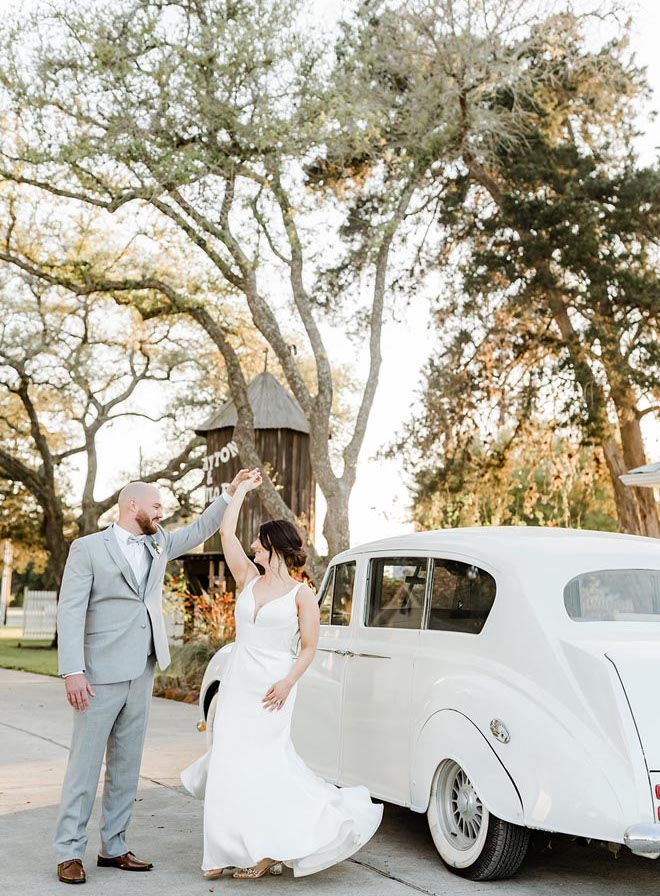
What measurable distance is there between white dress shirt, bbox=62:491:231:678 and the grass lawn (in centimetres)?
1699

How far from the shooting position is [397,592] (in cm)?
707

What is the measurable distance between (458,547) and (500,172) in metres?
17.1

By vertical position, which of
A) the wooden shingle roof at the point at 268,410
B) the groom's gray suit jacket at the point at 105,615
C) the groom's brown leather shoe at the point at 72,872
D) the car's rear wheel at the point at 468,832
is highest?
the wooden shingle roof at the point at 268,410

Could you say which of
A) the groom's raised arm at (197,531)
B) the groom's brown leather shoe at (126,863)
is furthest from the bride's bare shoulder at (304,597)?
the groom's brown leather shoe at (126,863)

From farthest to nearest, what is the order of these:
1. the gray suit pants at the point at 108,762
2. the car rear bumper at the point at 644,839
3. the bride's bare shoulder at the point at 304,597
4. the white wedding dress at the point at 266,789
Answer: the bride's bare shoulder at the point at 304,597 < the gray suit pants at the point at 108,762 < the white wedding dress at the point at 266,789 < the car rear bumper at the point at 644,839

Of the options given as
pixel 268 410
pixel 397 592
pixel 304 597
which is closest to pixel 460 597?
pixel 397 592

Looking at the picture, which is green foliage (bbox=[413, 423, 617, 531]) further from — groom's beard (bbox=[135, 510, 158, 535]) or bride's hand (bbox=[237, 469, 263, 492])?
groom's beard (bbox=[135, 510, 158, 535])

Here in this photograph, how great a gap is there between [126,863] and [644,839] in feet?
9.14

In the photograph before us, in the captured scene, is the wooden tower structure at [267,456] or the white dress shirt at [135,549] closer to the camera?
the white dress shirt at [135,549]

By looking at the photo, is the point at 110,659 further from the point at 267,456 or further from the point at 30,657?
the point at 30,657

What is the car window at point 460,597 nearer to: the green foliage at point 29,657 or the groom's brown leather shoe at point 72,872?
the groom's brown leather shoe at point 72,872

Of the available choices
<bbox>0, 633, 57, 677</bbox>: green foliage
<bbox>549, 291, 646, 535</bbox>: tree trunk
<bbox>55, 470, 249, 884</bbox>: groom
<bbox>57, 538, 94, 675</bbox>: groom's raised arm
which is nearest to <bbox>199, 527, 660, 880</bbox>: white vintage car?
<bbox>55, 470, 249, 884</bbox>: groom

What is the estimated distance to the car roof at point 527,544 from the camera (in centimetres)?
626

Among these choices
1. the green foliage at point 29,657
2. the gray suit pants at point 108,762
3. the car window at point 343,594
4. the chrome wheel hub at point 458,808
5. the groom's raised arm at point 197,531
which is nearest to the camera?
the gray suit pants at point 108,762
